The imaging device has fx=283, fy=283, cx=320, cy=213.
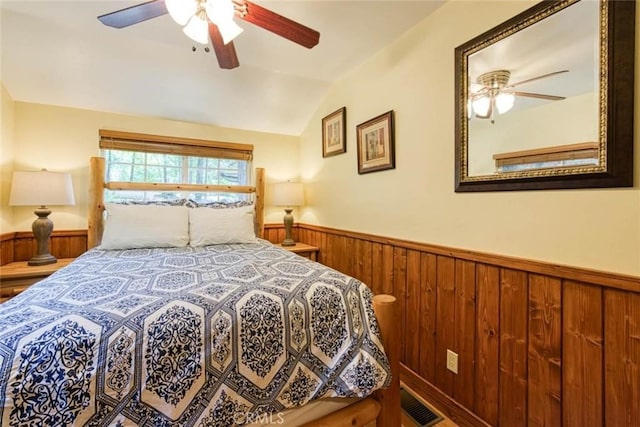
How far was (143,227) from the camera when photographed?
2.18 meters

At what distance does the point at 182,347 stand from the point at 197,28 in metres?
1.34

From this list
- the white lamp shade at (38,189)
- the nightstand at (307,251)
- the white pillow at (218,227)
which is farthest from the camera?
the nightstand at (307,251)

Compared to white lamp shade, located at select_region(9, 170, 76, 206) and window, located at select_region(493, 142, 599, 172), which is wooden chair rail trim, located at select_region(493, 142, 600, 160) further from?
white lamp shade, located at select_region(9, 170, 76, 206)

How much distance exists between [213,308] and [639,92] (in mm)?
1641

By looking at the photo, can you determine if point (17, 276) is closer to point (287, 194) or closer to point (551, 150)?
point (287, 194)

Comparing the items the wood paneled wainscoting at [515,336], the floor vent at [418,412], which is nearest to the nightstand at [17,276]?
the wood paneled wainscoting at [515,336]

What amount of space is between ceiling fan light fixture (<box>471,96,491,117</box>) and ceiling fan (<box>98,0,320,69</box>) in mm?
888

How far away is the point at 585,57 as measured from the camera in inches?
42.2

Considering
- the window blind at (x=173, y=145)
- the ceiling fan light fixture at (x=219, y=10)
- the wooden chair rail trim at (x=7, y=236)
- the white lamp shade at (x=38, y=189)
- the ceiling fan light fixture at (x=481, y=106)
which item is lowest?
the wooden chair rail trim at (x=7, y=236)

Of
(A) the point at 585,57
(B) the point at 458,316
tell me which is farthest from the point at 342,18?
(B) the point at 458,316

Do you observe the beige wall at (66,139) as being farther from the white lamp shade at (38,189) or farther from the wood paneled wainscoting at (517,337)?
the wood paneled wainscoting at (517,337)

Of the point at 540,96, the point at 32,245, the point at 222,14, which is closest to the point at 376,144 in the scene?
the point at 540,96

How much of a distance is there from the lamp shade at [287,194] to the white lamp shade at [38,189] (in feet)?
5.79

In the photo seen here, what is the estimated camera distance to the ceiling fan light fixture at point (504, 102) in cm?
134
